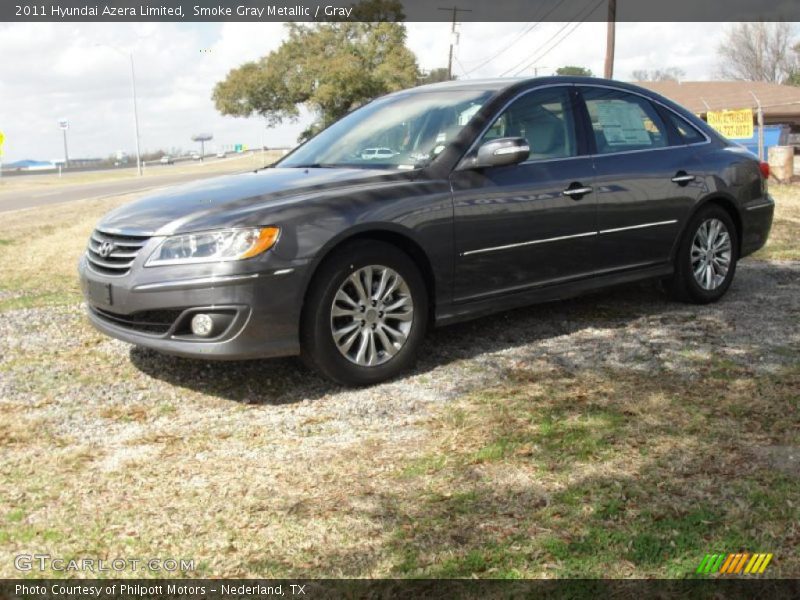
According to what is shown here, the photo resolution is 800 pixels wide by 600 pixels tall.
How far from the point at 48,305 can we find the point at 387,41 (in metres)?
51.4

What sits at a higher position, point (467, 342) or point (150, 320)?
point (150, 320)

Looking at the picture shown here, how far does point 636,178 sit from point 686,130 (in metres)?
0.89

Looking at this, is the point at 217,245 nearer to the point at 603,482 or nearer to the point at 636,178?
the point at 603,482

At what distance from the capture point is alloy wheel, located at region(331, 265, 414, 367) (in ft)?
15.8

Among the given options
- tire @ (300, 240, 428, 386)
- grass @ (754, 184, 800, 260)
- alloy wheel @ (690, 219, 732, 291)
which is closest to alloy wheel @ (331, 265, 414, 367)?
tire @ (300, 240, 428, 386)

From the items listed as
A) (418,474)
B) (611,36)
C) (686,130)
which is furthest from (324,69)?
(418,474)

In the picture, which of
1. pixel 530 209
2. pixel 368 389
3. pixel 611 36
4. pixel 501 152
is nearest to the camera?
pixel 368 389

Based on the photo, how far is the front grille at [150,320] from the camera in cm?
466

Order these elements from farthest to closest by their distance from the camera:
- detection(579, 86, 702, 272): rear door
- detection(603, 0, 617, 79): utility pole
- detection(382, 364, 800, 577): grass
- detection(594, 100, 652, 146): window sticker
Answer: detection(603, 0, 617, 79): utility pole < detection(594, 100, 652, 146): window sticker < detection(579, 86, 702, 272): rear door < detection(382, 364, 800, 577): grass

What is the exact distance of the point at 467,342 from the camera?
19.3 feet

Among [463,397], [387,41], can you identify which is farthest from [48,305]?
[387,41]

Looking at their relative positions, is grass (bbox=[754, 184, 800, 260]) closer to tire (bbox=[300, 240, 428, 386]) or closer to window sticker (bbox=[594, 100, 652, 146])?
window sticker (bbox=[594, 100, 652, 146])

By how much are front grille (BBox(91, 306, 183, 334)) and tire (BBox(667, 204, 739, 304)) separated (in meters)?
3.79

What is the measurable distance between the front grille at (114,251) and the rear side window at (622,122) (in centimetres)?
310
